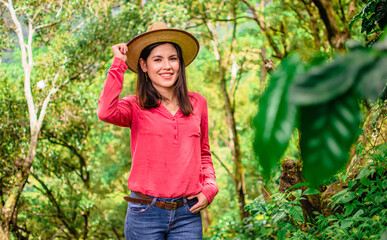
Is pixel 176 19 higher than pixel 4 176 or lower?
higher

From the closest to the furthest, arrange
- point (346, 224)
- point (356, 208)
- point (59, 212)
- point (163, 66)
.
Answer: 1. point (346, 224)
2. point (356, 208)
3. point (163, 66)
4. point (59, 212)

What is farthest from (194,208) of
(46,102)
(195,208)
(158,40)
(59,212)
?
(59,212)

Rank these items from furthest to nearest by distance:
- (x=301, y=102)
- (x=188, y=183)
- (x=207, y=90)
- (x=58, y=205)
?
1. (x=207, y=90)
2. (x=58, y=205)
3. (x=188, y=183)
4. (x=301, y=102)

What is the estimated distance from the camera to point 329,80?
1.53 ft

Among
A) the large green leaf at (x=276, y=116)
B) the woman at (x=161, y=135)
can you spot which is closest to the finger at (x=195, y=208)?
the woman at (x=161, y=135)

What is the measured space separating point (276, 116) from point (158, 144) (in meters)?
1.77

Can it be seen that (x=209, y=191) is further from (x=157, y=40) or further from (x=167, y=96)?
(x=157, y=40)

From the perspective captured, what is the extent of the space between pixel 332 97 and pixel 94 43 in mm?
7945

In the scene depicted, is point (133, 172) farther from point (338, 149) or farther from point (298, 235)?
point (338, 149)

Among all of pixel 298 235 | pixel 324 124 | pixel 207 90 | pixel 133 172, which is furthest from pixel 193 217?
pixel 207 90

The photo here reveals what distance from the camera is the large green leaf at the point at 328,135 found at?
→ 0.49 metres

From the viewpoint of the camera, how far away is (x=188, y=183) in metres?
2.25

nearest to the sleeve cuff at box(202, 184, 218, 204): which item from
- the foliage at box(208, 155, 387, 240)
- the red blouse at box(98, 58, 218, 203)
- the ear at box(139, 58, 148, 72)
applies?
the red blouse at box(98, 58, 218, 203)

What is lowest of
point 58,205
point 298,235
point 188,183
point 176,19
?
point 298,235
